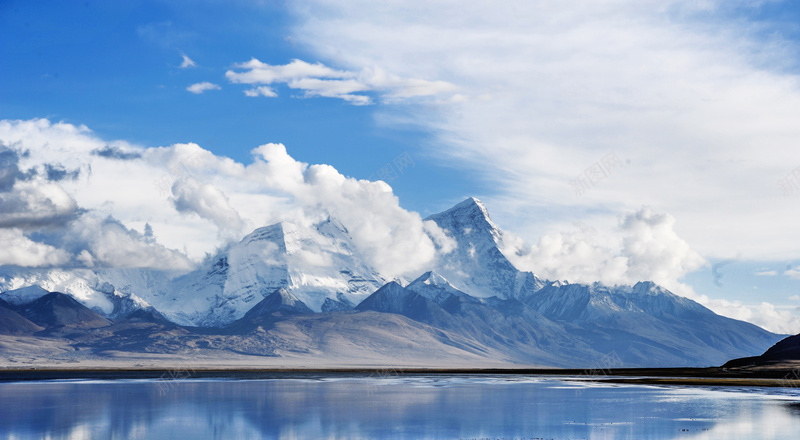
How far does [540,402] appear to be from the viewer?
108 metres

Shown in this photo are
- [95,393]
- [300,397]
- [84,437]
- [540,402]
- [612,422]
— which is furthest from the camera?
[95,393]

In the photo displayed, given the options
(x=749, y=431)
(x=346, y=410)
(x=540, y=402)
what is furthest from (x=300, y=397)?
(x=749, y=431)

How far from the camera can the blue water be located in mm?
71875

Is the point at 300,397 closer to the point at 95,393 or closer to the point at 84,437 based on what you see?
the point at 95,393

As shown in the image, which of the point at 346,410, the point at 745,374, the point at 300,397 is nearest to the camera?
the point at 346,410

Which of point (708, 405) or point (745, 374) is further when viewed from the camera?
point (745, 374)

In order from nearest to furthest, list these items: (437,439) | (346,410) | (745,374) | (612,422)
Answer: (437,439) < (612,422) < (346,410) < (745,374)

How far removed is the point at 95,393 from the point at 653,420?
324ft

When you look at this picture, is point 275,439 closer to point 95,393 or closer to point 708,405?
point 708,405

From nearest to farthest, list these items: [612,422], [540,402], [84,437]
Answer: [84,437], [612,422], [540,402]

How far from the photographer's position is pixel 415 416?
87.6 metres

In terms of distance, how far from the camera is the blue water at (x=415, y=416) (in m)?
71.9

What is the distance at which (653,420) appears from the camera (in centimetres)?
7981

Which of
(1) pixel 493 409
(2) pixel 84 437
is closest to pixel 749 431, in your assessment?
(1) pixel 493 409
